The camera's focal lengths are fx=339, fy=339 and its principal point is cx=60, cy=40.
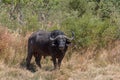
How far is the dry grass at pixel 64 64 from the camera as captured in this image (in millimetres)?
10234

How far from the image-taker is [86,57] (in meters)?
12.4

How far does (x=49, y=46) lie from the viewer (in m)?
10.9

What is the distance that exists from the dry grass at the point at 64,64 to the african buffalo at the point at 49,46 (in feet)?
1.23

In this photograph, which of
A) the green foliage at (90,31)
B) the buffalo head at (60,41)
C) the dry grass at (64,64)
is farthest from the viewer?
the green foliage at (90,31)

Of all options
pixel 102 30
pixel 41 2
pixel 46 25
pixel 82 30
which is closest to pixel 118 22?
pixel 102 30

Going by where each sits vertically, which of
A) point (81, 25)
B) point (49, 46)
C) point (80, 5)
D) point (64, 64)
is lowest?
point (64, 64)

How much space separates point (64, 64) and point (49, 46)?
3.61 ft

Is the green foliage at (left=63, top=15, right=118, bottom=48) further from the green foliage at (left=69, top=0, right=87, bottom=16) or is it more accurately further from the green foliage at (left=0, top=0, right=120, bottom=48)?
the green foliage at (left=69, top=0, right=87, bottom=16)

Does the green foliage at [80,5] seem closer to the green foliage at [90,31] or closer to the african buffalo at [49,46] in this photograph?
the green foliage at [90,31]

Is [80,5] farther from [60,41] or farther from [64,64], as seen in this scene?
[60,41]

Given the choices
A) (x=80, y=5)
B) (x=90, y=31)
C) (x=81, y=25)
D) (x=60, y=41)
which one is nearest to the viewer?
(x=60, y=41)

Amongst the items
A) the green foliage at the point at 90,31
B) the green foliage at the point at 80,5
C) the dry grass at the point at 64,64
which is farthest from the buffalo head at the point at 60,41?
the green foliage at the point at 80,5

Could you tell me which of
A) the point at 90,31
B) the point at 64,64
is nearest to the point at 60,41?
the point at 64,64

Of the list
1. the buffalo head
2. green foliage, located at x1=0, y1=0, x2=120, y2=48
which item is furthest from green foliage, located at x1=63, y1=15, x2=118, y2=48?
the buffalo head
